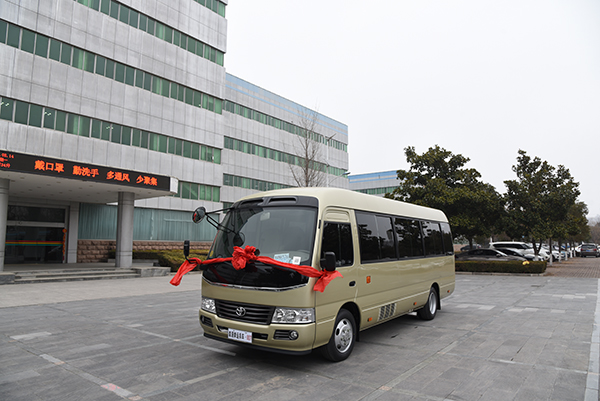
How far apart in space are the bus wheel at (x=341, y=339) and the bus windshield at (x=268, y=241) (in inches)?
44.0

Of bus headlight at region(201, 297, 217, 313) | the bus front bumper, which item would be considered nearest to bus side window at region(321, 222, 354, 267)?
the bus front bumper

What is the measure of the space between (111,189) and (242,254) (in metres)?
16.5

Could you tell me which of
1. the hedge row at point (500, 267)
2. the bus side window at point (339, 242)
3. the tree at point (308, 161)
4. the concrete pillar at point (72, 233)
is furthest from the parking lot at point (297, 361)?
the tree at point (308, 161)

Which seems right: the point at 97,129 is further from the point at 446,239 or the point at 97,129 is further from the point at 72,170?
the point at 446,239

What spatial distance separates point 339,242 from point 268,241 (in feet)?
3.56

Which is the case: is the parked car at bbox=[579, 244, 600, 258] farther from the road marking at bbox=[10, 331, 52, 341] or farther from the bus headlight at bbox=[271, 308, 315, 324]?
the road marking at bbox=[10, 331, 52, 341]

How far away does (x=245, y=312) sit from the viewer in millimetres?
5246

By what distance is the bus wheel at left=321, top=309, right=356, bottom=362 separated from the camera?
546 cm

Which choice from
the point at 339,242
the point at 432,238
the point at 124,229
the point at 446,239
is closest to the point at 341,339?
the point at 339,242

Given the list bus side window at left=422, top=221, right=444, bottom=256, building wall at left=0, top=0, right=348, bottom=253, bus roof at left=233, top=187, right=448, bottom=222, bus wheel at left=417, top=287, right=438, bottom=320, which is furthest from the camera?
building wall at left=0, top=0, right=348, bottom=253

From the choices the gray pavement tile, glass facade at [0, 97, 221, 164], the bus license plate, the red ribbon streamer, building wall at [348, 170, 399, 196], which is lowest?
the gray pavement tile

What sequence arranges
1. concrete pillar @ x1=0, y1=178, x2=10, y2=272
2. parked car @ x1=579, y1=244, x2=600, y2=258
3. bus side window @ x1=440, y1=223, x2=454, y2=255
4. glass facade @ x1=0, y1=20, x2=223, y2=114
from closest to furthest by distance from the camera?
bus side window @ x1=440, y1=223, x2=454, y2=255, concrete pillar @ x1=0, y1=178, x2=10, y2=272, glass facade @ x1=0, y1=20, x2=223, y2=114, parked car @ x1=579, y1=244, x2=600, y2=258

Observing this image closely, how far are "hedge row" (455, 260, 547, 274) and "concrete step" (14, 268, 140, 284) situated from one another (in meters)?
19.0

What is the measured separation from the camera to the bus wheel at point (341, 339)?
17.9ft
